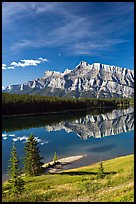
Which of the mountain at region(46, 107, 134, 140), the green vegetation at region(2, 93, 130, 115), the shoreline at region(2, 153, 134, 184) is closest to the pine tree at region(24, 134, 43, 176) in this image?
the shoreline at region(2, 153, 134, 184)

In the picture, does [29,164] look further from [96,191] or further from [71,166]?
[96,191]

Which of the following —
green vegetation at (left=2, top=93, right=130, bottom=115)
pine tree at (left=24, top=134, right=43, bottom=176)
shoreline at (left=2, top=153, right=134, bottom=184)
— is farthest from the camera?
green vegetation at (left=2, top=93, right=130, bottom=115)

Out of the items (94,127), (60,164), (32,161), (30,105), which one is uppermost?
(30,105)

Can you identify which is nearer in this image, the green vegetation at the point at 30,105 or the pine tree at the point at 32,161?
the pine tree at the point at 32,161

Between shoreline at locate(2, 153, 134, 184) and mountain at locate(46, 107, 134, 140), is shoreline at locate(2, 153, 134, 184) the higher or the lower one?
the lower one

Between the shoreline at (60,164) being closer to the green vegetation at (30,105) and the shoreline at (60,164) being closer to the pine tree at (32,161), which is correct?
the pine tree at (32,161)

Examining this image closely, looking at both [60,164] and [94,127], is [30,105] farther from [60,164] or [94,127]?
[60,164]

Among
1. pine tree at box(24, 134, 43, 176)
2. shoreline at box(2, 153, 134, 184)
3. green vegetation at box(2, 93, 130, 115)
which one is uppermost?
green vegetation at box(2, 93, 130, 115)

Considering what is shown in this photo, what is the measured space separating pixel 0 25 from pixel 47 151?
54.4 metres

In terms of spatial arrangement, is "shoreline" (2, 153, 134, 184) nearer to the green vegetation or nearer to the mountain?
the mountain

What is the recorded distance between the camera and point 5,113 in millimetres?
131750

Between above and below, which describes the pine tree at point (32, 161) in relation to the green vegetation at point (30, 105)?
below

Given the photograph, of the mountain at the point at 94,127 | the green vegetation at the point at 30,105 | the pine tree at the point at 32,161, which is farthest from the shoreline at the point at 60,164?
the green vegetation at the point at 30,105

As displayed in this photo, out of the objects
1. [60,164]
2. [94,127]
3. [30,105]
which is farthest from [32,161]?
[30,105]
